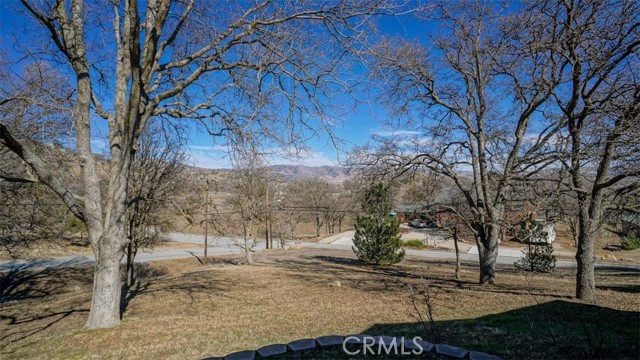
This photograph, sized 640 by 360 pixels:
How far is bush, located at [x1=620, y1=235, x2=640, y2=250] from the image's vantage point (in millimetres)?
24984

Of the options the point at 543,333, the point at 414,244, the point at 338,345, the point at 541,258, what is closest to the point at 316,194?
the point at 414,244

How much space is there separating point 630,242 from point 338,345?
3070 cm

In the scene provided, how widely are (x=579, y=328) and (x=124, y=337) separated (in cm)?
642

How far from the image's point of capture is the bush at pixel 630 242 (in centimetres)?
2498

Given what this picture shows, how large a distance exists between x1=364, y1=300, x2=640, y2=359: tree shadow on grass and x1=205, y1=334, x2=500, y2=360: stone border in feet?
1.88

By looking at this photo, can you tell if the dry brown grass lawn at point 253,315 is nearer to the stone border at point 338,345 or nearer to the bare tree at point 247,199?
the stone border at point 338,345

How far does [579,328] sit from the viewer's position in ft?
16.0

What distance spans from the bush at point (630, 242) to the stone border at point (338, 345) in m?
29.9

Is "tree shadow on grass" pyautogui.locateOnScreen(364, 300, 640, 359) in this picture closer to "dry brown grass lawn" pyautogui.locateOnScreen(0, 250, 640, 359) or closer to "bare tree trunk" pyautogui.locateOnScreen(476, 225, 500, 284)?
"dry brown grass lawn" pyautogui.locateOnScreen(0, 250, 640, 359)

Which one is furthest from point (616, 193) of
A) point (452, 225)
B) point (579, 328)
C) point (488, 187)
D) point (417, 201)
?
point (417, 201)

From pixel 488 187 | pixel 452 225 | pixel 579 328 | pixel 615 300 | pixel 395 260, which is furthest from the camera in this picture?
pixel 395 260

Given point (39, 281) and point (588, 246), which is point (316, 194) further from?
point (588, 246)

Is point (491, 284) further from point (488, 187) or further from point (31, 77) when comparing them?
point (31, 77)

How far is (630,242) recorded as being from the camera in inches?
987
